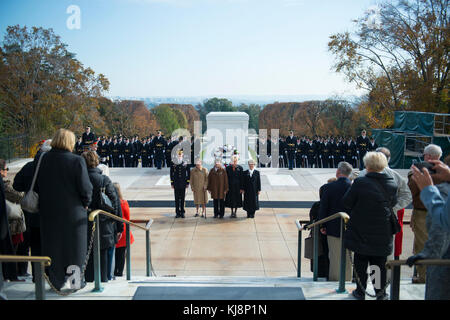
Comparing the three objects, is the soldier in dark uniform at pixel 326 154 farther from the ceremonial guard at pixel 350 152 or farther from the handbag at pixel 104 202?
the handbag at pixel 104 202

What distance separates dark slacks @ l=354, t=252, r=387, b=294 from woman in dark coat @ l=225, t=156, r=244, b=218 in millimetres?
6638

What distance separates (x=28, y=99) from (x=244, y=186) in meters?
23.6

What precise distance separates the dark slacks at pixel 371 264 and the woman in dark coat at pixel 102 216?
8.25 ft

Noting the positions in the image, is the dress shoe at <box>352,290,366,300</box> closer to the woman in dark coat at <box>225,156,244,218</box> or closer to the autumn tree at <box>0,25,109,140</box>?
the woman in dark coat at <box>225,156,244,218</box>

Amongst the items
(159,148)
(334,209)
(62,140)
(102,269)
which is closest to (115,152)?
(159,148)

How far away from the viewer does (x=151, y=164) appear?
65.2ft

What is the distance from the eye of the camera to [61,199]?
389 centimetres

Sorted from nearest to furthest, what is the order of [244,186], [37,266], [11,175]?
[37,266] < [244,186] < [11,175]

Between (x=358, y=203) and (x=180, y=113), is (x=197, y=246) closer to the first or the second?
(x=358, y=203)

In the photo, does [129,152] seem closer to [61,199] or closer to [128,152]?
[128,152]

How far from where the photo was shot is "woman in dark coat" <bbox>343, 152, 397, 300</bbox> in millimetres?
3949

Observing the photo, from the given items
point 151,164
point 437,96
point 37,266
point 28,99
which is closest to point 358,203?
point 37,266

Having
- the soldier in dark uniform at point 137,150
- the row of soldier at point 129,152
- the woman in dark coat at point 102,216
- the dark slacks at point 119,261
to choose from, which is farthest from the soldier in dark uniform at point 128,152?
the woman in dark coat at point 102,216

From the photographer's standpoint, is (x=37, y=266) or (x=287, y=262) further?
(x=287, y=262)
